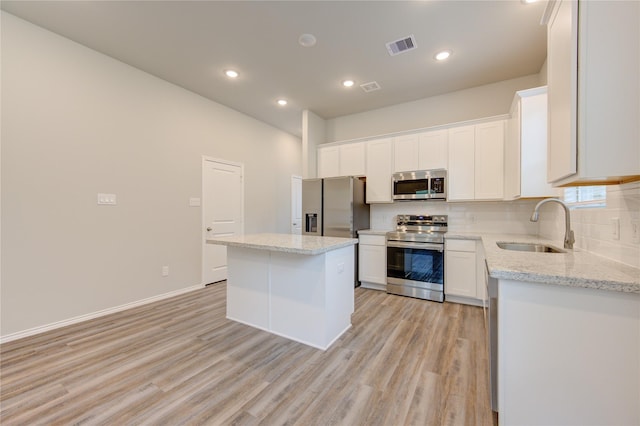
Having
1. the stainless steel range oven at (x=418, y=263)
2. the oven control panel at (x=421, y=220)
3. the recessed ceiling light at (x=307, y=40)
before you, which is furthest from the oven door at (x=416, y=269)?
the recessed ceiling light at (x=307, y=40)

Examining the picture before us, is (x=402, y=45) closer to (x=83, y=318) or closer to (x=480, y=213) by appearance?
(x=480, y=213)

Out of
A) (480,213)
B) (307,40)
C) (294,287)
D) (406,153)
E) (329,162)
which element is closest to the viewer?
(294,287)

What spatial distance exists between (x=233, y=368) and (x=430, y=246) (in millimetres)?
2680

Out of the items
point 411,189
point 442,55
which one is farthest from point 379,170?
point 442,55

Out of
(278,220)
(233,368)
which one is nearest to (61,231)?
(233,368)

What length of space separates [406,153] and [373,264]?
1759 millimetres

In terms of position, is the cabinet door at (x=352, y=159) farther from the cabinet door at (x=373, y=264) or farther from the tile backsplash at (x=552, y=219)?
Result: the cabinet door at (x=373, y=264)

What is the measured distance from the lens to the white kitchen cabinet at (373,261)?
3838mm

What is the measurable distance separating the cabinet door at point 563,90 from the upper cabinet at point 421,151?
2.24 metres

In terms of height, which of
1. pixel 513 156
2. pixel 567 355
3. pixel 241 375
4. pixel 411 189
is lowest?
pixel 241 375

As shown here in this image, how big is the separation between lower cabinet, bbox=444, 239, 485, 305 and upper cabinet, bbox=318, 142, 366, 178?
1794 millimetres

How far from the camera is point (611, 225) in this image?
1.52m

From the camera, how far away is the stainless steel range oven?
3.41 meters

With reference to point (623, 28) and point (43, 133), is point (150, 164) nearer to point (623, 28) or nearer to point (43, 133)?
point (43, 133)
